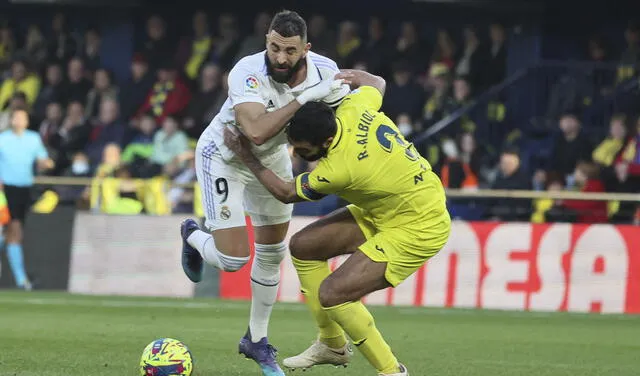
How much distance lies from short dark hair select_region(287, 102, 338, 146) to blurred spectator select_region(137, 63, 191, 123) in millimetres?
12752

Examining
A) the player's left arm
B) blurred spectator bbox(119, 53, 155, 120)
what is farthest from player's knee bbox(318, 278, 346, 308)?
blurred spectator bbox(119, 53, 155, 120)

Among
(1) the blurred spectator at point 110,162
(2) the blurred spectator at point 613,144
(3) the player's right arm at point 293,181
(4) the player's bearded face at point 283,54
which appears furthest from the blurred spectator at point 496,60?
(3) the player's right arm at point 293,181

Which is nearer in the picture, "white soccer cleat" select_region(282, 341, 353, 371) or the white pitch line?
"white soccer cleat" select_region(282, 341, 353, 371)

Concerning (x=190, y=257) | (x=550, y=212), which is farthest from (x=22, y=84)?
(x=190, y=257)

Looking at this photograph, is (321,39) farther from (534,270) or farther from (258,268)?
(258,268)

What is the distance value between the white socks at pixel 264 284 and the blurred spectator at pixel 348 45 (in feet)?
35.4

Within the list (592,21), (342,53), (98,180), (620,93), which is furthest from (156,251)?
(592,21)

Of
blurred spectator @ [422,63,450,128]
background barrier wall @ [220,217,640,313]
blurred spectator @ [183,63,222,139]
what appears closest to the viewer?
background barrier wall @ [220,217,640,313]

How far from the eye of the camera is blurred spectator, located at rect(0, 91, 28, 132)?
19.2 meters

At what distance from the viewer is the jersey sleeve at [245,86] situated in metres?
8.36

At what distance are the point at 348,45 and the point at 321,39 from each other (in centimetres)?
43

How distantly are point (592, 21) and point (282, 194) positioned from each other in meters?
14.5

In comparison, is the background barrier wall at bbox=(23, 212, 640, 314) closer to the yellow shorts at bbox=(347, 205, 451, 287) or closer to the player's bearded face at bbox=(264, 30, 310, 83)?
the player's bearded face at bbox=(264, 30, 310, 83)

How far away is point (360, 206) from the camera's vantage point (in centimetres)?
820
